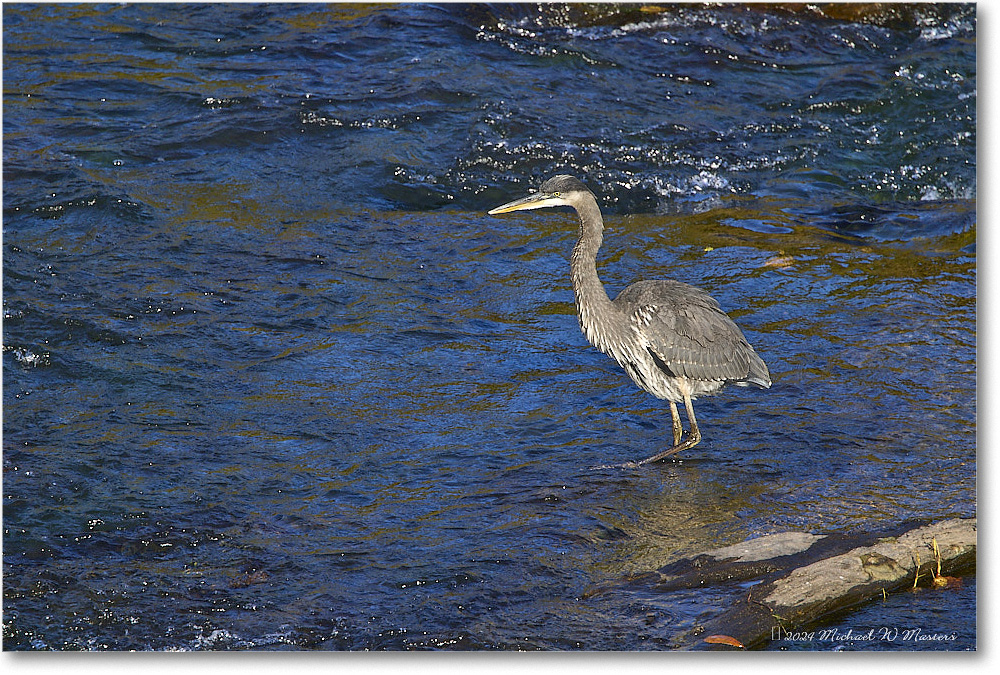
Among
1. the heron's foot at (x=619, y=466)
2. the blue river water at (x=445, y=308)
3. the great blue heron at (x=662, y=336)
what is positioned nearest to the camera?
the blue river water at (x=445, y=308)

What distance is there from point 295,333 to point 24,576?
6.59ft

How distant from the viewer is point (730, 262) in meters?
6.05

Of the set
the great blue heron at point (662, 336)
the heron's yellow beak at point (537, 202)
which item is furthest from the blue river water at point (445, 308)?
the heron's yellow beak at point (537, 202)

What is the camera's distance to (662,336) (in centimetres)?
434

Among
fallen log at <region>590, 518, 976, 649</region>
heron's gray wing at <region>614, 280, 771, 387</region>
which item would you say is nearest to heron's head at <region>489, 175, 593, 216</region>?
heron's gray wing at <region>614, 280, 771, 387</region>

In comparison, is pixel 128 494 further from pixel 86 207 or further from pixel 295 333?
pixel 86 207

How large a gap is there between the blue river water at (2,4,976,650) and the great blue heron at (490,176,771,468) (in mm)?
248

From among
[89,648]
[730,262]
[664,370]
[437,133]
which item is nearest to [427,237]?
[437,133]

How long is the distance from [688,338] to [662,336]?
0.38ft

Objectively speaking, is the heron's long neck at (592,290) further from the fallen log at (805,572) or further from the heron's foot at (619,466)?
the fallen log at (805,572)

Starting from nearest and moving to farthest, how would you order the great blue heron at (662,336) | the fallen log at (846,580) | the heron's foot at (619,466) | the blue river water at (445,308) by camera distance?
the fallen log at (846,580)
the blue river water at (445,308)
the heron's foot at (619,466)
the great blue heron at (662,336)

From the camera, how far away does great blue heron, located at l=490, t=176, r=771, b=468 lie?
434 cm

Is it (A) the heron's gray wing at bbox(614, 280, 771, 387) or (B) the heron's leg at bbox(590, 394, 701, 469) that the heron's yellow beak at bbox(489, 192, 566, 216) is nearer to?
(A) the heron's gray wing at bbox(614, 280, 771, 387)

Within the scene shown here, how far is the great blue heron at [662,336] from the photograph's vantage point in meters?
4.34
